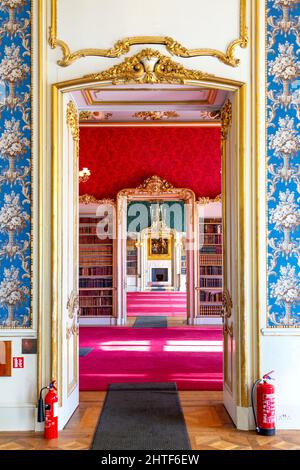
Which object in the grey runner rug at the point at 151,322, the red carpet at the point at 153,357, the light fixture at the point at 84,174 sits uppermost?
the light fixture at the point at 84,174

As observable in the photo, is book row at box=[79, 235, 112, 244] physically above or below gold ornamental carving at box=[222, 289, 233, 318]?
above

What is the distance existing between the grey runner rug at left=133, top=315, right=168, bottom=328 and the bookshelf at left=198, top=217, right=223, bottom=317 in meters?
1.00

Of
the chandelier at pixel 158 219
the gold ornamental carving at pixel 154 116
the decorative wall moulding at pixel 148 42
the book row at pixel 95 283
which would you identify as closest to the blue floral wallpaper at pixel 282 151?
the decorative wall moulding at pixel 148 42

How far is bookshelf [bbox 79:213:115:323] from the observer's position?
439 inches

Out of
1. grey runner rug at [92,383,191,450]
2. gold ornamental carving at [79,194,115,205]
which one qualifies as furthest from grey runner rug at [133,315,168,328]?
grey runner rug at [92,383,191,450]

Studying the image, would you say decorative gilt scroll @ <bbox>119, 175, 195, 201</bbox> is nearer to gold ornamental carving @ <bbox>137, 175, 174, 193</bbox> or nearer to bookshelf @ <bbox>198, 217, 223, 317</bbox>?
gold ornamental carving @ <bbox>137, 175, 174, 193</bbox>

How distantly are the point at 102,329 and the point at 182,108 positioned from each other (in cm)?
630

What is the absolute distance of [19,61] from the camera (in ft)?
14.7

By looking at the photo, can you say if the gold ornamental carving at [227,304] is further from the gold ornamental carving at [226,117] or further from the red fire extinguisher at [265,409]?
the gold ornamental carving at [226,117]

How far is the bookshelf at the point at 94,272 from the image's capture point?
1114 centimetres

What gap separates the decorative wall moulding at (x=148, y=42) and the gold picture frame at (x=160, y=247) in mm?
19391

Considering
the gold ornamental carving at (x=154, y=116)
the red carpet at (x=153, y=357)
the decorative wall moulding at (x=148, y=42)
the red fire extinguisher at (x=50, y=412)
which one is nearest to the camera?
the red fire extinguisher at (x=50, y=412)

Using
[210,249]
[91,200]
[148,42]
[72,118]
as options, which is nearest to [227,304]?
[72,118]
